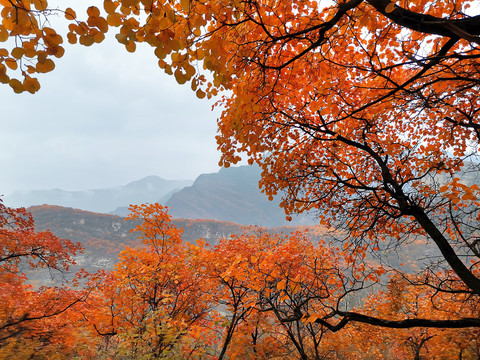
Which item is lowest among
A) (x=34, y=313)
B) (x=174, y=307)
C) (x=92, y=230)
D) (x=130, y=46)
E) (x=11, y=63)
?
(x=34, y=313)

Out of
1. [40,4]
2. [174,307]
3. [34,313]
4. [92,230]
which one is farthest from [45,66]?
[92,230]

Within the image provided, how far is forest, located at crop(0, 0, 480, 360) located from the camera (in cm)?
192

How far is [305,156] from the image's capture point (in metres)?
5.09

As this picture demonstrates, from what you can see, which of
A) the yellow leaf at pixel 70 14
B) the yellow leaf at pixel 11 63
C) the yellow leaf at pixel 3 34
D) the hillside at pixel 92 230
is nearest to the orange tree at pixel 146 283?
the yellow leaf at pixel 11 63

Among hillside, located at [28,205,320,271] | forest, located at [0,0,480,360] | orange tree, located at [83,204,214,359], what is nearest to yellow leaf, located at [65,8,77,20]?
forest, located at [0,0,480,360]

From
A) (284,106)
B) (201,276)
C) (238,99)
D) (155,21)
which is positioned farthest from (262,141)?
(201,276)

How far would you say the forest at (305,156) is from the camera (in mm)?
1918

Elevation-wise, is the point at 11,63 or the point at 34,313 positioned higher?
the point at 11,63

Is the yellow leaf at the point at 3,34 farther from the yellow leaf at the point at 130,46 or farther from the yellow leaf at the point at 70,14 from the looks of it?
the yellow leaf at the point at 130,46

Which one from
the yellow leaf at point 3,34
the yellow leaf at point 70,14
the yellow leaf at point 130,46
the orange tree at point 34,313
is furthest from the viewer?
the orange tree at point 34,313

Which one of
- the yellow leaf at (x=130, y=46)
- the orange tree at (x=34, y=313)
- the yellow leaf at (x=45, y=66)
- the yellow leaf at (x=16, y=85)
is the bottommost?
the orange tree at (x=34, y=313)

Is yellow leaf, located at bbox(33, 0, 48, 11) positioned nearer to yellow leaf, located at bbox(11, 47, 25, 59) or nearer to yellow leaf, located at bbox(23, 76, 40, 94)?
yellow leaf, located at bbox(11, 47, 25, 59)

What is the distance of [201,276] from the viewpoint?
8703 mm

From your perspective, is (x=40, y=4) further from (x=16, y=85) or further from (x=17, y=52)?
(x=16, y=85)
